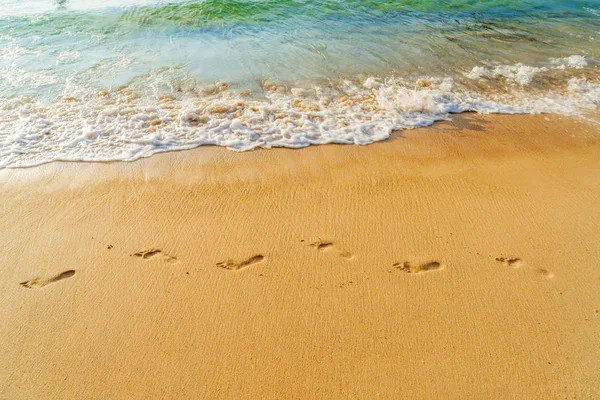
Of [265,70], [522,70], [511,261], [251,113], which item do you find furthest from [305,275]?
[522,70]

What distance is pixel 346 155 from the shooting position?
5504 millimetres

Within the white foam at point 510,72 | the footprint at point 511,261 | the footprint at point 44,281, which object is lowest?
the footprint at point 511,261

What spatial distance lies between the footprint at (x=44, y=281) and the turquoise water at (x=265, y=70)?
Answer: 2116 mm

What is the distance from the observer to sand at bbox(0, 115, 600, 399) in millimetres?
3012

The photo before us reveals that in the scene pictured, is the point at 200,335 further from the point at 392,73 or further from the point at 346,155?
the point at 392,73

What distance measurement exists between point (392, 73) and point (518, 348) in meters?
6.26

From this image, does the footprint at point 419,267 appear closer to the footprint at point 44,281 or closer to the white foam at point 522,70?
the footprint at point 44,281

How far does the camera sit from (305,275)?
3773 mm

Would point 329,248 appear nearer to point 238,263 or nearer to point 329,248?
point 329,248

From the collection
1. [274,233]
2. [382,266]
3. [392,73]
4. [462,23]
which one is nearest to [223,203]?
[274,233]

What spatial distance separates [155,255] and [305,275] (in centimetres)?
173

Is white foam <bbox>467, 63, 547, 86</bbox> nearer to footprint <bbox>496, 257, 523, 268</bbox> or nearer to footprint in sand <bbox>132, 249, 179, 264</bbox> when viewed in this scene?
footprint <bbox>496, 257, 523, 268</bbox>

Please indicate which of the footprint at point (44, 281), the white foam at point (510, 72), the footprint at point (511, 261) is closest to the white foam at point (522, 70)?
the white foam at point (510, 72)

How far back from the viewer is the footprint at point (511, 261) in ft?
12.8
